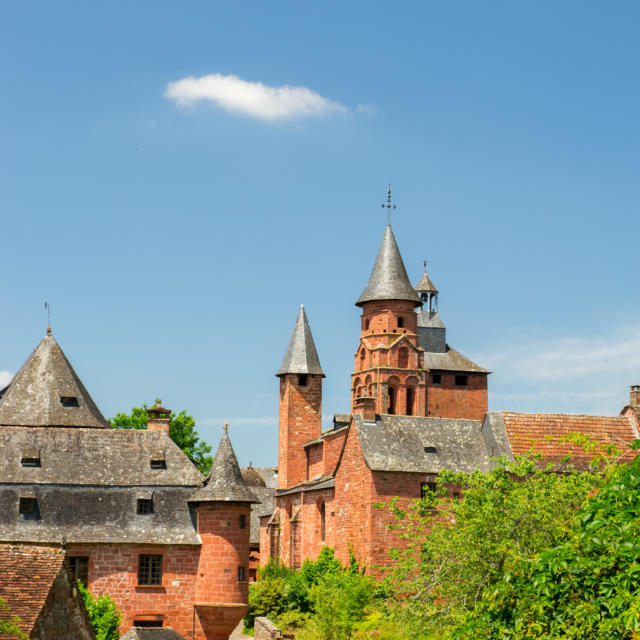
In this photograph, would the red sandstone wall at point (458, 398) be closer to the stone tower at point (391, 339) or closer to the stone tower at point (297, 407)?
the stone tower at point (391, 339)

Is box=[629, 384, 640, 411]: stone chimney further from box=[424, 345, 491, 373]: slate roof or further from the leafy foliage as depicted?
the leafy foliage

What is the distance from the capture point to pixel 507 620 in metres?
16.5

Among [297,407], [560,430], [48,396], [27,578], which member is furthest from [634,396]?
[27,578]

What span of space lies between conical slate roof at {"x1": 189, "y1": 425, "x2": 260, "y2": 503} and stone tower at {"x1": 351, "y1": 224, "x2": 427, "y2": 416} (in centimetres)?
2212

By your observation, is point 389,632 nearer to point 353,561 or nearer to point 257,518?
point 353,561

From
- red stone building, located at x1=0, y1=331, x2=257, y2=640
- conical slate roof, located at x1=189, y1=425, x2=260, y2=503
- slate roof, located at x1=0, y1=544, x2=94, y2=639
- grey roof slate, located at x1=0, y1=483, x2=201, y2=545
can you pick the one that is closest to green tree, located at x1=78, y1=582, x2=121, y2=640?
red stone building, located at x1=0, y1=331, x2=257, y2=640

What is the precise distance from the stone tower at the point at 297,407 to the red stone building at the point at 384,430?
0.06 meters

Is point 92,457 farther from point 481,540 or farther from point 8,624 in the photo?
point 8,624

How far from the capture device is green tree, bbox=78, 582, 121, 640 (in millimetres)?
45000

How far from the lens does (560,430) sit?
175ft

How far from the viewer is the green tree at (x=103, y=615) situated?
1772 inches

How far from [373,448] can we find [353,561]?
193 inches

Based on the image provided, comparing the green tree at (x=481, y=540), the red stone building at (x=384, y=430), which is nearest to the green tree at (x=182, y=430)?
the red stone building at (x=384, y=430)

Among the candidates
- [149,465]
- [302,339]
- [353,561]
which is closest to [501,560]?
[353,561]
